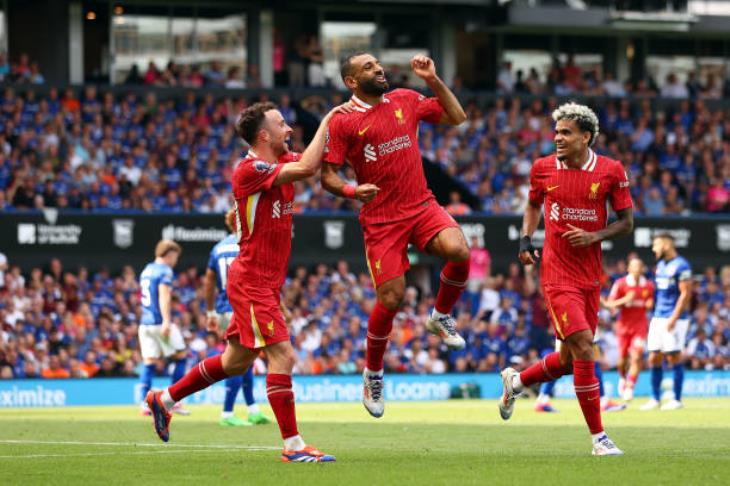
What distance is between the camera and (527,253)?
1296 centimetres

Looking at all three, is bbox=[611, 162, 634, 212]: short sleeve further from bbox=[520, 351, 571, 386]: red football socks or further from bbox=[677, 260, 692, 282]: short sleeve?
bbox=[677, 260, 692, 282]: short sleeve

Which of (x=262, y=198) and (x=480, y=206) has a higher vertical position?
(x=262, y=198)

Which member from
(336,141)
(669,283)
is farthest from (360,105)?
(669,283)

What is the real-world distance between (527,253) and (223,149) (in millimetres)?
21837

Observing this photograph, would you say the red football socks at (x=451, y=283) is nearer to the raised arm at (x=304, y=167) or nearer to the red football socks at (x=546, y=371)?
the red football socks at (x=546, y=371)

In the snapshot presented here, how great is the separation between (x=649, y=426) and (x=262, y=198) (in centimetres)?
724

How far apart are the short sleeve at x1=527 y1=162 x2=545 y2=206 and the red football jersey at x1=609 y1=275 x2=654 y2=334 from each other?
11565 millimetres

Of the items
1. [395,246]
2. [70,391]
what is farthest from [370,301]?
[395,246]

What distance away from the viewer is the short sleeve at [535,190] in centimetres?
1298

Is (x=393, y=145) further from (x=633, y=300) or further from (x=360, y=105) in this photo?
(x=633, y=300)

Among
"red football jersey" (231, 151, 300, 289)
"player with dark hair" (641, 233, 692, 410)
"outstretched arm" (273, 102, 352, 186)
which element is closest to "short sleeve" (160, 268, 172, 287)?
"player with dark hair" (641, 233, 692, 410)

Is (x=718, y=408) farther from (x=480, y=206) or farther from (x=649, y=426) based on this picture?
(x=480, y=206)

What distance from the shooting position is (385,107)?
1273 centimetres

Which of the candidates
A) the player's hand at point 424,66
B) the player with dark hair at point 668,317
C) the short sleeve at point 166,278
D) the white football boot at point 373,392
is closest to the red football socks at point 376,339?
the white football boot at point 373,392
